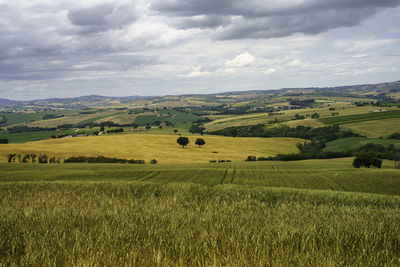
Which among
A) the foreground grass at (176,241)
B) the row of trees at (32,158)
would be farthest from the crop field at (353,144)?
the foreground grass at (176,241)

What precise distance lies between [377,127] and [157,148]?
365 ft

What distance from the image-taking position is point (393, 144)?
336 ft

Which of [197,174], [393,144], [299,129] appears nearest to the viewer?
[197,174]

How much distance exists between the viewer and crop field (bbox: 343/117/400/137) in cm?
12789

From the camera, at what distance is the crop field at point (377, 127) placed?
12789cm

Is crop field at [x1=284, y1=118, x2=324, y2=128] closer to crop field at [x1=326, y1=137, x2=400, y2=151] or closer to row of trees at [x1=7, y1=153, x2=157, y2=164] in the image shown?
crop field at [x1=326, y1=137, x2=400, y2=151]

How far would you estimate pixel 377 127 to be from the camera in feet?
449

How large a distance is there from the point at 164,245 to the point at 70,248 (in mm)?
1724

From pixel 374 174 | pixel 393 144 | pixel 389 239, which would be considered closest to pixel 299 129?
pixel 393 144

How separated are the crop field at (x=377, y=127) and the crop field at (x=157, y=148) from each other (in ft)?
100

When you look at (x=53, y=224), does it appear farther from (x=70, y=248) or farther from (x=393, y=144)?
A: (x=393, y=144)

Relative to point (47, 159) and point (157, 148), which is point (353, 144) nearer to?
point (157, 148)

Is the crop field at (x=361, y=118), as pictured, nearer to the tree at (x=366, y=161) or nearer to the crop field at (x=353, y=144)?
the crop field at (x=353, y=144)

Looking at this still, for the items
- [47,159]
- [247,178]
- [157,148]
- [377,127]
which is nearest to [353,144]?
[377,127]
